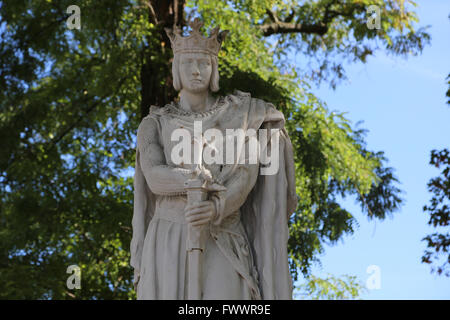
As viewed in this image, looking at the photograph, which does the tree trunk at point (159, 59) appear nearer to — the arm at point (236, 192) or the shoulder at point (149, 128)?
the shoulder at point (149, 128)

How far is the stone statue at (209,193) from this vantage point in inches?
298

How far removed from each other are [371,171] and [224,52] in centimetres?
353

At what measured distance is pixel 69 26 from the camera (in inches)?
672

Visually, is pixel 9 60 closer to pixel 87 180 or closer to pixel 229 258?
pixel 87 180

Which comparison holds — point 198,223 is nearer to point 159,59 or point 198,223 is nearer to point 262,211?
point 262,211

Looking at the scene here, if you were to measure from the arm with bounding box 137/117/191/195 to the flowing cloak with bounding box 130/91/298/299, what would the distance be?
0.19 metres

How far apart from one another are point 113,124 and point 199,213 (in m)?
10.9

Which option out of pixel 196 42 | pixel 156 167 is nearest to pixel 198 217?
pixel 156 167

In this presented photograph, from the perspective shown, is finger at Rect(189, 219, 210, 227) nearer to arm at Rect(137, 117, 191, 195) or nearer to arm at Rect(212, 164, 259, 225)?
arm at Rect(212, 164, 259, 225)

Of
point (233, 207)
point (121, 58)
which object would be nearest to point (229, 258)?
point (233, 207)

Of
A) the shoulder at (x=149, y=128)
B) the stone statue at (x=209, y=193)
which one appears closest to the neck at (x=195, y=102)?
the stone statue at (x=209, y=193)

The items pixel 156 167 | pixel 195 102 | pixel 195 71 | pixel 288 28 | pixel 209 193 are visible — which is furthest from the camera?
pixel 288 28

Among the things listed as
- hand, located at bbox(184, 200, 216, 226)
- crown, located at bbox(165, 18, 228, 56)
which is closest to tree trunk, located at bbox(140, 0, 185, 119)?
crown, located at bbox(165, 18, 228, 56)

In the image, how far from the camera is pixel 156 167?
7.90 meters
